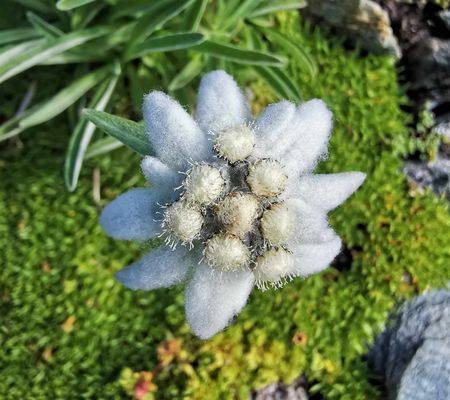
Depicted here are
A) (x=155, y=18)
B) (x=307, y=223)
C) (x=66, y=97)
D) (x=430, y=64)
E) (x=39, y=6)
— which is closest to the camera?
(x=307, y=223)

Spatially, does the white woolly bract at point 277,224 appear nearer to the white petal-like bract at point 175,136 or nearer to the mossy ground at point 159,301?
the white petal-like bract at point 175,136

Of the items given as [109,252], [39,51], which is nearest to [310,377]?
[109,252]

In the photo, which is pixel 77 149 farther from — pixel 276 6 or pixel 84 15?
pixel 276 6

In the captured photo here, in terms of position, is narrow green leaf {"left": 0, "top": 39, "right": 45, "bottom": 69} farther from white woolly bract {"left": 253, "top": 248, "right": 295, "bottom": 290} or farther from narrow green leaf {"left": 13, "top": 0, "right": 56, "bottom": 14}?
white woolly bract {"left": 253, "top": 248, "right": 295, "bottom": 290}

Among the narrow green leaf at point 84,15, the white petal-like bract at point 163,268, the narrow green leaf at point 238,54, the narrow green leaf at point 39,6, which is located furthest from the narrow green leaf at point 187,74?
the white petal-like bract at point 163,268

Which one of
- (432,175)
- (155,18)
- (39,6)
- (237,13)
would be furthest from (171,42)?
(432,175)

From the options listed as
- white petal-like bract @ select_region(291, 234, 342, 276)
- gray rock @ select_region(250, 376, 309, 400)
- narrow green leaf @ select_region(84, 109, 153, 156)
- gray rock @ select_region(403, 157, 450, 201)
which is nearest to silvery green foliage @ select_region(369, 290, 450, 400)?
gray rock @ select_region(250, 376, 309, 400)
